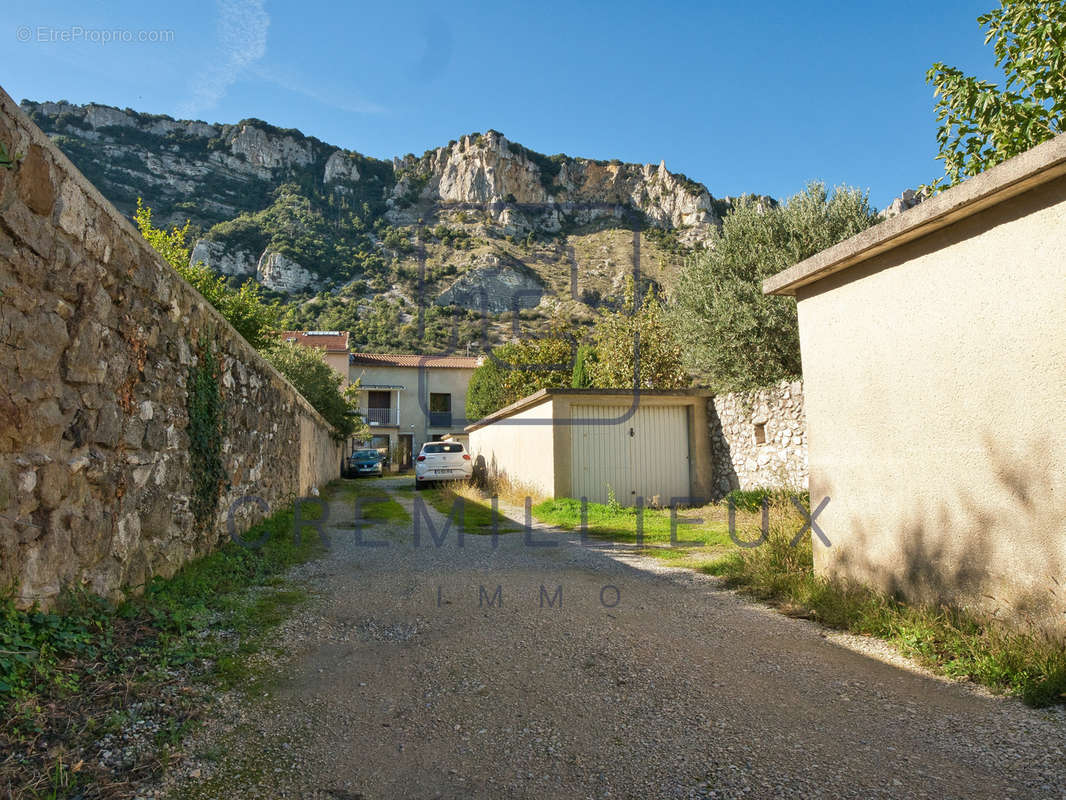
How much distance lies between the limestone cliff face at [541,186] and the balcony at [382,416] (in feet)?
42.4

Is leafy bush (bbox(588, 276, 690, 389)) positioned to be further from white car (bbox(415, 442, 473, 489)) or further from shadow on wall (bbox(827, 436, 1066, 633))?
shadow on wall (bbox(827, 436, 1066, 633))

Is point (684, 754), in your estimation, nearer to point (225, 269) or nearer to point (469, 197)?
point (225, 269)

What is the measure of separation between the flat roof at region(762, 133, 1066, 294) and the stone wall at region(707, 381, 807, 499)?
5.81m

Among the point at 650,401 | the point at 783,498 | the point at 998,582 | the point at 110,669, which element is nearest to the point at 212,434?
the point at 110,669

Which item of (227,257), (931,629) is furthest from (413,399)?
(931,629)

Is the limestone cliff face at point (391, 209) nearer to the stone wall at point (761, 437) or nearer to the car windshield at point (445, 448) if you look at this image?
the car windshield at point (445, 448)

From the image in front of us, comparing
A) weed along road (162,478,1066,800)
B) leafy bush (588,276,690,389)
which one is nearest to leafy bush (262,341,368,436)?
leafy bush (588,276,690,389)

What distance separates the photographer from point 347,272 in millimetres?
36031

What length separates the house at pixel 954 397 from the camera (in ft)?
10.4

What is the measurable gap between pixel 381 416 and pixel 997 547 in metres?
35.0

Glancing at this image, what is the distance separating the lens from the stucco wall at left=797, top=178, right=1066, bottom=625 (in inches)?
125

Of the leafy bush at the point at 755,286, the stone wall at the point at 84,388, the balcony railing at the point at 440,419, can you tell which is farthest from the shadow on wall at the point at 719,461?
the balcony railing at the point at 440,419

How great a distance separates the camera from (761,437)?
10992mm

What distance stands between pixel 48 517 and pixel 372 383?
34174 millimetres
